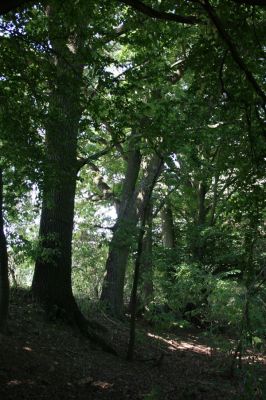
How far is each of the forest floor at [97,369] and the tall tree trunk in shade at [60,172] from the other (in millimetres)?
669

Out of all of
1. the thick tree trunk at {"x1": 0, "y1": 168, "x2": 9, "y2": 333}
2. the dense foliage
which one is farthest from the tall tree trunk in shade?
the thick tree trunk at {"x1": 0, "y1": 168, "x2": 9, "y2": 333}

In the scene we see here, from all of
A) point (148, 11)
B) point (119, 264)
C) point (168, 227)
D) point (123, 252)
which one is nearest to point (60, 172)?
point (148, 11)

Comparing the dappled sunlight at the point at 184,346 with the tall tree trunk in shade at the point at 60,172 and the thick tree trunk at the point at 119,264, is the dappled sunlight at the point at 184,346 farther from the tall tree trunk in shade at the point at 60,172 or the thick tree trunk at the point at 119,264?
the tall tree trunk in shade at the point at 60,172

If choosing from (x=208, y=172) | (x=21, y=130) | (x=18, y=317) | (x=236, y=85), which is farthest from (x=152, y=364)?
(x=236, y=85)

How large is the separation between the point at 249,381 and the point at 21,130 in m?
4.81

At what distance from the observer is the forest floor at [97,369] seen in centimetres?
638

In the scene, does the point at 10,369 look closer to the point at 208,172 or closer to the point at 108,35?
the point at 108,35

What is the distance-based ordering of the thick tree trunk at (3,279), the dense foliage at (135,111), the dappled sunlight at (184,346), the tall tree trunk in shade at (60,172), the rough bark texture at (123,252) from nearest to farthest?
the dense foliage at (135,111) < the tall tree trunk in shade at (60,172) < the thick tree trunk at (3,279) < the dappled sunlight at (184,346) < the rough bark texture at (123,252)

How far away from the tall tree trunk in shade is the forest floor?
669mm

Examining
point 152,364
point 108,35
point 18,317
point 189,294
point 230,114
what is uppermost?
point 108,35

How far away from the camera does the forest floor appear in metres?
6.38

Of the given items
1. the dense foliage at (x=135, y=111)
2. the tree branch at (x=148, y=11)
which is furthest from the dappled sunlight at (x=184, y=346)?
the tree branch at (x=148, y=11)

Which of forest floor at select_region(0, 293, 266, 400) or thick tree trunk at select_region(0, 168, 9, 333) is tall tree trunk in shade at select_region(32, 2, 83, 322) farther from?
thick tree trunk at select_region(0, 168, 9, 333)

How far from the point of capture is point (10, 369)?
6707mm
